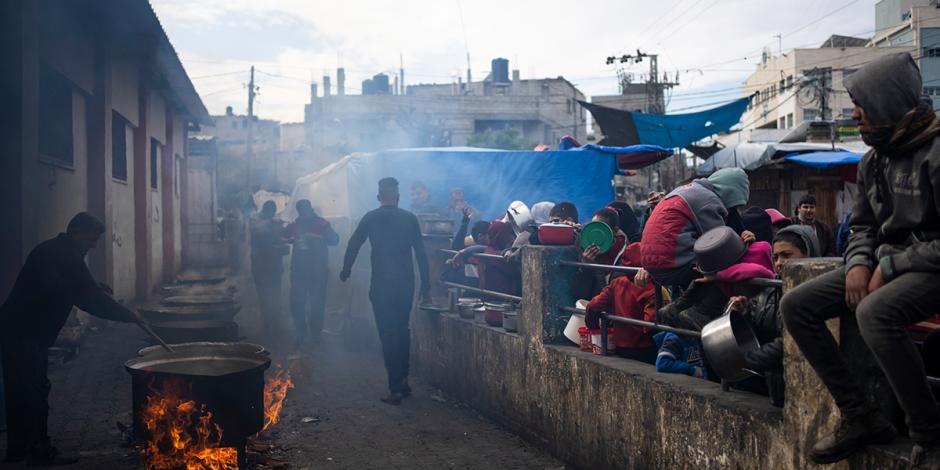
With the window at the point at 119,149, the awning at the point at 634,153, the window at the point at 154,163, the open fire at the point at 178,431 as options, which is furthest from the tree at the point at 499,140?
the open fire at the point at 178,431

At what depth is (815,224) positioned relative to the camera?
8.54 meters

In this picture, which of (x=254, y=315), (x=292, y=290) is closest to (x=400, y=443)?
(x=292, y=290)

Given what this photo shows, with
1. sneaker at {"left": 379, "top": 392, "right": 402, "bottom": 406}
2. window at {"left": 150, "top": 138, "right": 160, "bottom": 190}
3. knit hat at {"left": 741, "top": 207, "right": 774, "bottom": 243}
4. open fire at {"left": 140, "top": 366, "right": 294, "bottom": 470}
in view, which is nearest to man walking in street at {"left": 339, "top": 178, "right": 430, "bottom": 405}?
sneaker at {"left": 379, "top": 392, "right": 402, "bottom": 406}

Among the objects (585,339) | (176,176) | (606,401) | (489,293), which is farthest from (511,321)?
(176,176)

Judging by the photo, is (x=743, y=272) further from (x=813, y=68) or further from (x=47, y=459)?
(x=813, y=68)

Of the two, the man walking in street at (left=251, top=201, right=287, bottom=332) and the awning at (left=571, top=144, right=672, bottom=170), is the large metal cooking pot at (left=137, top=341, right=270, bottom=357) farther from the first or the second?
the awning at (left=571, top=144, right=672, bottom=170)

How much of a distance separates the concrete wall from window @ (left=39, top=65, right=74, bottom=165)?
5.73 m

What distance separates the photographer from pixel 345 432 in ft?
22.1

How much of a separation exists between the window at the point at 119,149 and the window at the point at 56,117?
3.09 metres

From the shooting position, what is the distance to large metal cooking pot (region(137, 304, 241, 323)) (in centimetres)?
824

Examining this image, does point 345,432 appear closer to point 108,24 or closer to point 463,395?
point 463,395

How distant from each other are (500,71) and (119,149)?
47490 mm

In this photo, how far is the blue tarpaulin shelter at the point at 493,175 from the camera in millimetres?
13031

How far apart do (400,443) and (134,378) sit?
7.53ft
